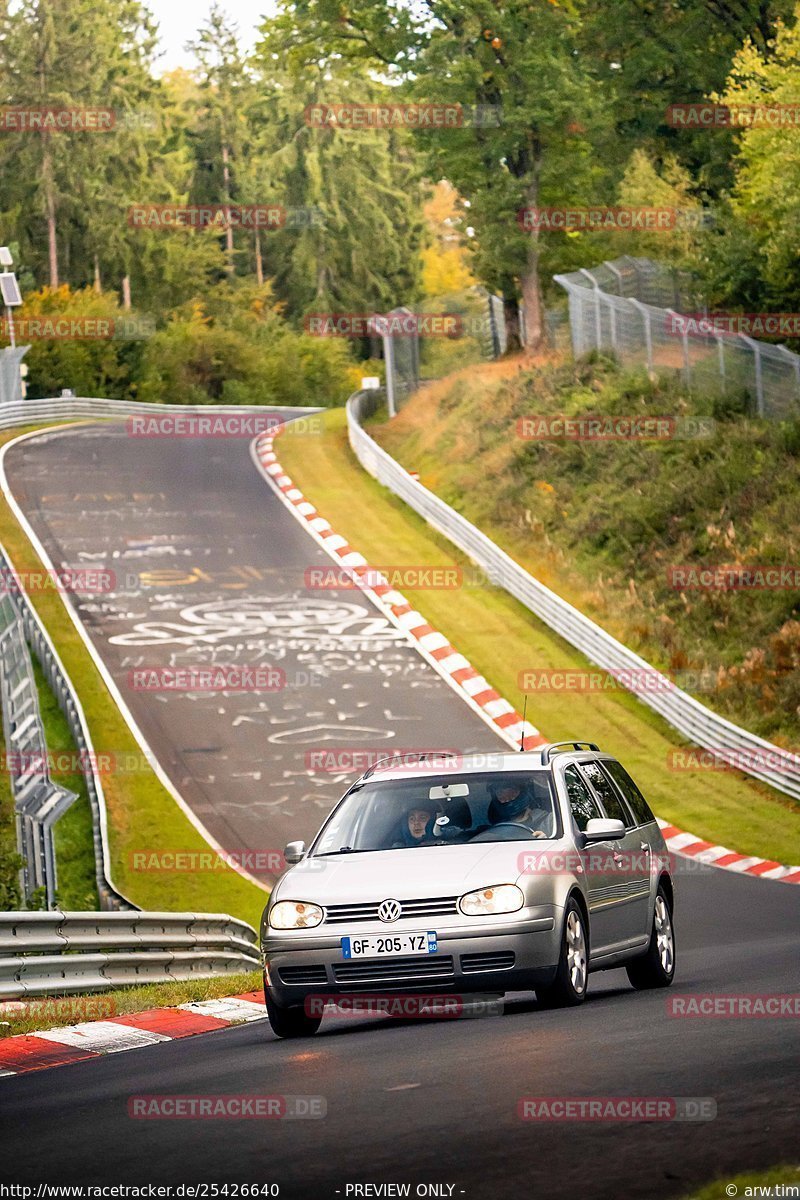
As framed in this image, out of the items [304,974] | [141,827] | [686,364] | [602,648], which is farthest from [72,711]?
[686,364]

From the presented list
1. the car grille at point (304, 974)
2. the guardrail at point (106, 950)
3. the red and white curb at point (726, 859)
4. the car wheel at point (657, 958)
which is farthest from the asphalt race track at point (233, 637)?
the car grille at point (304, 974)

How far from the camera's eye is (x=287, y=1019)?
10703 millimetres

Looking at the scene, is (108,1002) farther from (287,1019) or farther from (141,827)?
(141,827)

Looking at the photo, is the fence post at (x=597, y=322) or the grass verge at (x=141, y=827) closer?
the grass verge at (x=141, y=827)

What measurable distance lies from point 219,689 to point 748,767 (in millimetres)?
8874

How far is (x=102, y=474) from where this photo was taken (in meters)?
46.4

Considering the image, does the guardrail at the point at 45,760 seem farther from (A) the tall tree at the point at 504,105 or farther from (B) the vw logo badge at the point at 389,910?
(A) the tall tree at the point at 504,105

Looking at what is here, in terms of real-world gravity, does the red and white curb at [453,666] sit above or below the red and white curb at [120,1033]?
below

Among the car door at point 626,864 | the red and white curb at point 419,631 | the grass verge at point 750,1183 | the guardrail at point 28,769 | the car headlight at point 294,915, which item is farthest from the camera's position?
the red and white curb at point 419,631

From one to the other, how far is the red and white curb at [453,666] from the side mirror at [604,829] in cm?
689

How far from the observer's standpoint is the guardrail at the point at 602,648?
27.1m

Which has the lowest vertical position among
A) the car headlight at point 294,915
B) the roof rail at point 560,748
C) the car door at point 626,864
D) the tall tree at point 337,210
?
the car door at point 626,864

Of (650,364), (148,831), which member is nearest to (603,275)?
(650,364)

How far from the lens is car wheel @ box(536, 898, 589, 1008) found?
34.9 ft
